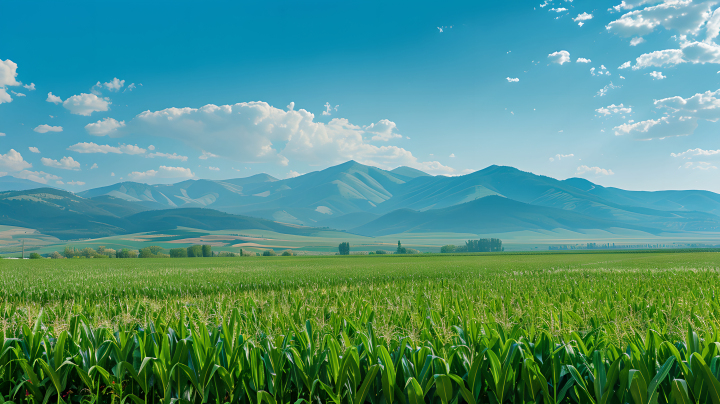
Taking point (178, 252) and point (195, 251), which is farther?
point (195, 251)

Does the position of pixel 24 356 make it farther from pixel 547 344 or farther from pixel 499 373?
pixel 547 344

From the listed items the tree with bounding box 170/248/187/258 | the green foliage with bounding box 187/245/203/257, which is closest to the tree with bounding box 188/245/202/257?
the green foliage with bounding box 187/245/203/257

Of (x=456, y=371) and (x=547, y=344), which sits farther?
(x=547, y=344)

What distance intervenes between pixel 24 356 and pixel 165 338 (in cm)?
129

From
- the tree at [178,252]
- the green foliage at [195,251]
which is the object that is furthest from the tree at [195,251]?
the tree at [178,252]

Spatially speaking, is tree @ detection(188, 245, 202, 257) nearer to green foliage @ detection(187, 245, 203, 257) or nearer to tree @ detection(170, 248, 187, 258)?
green foliage @ detection(187, 245, 203, 257)

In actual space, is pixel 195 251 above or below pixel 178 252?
below

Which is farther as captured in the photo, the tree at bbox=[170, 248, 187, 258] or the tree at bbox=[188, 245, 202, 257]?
the tree at bbox=[188, 245, 202, 257]

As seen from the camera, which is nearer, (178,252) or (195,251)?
(178,252)

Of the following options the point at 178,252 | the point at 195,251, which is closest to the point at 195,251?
the point at 195,251

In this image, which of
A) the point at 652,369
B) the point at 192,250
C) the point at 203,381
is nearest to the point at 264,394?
the point at 203,381

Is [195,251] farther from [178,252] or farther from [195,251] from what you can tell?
[178,252]

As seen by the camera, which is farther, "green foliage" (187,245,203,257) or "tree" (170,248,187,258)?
"green foliage" (187,245,203,257)

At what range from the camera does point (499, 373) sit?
2281 millimetres
